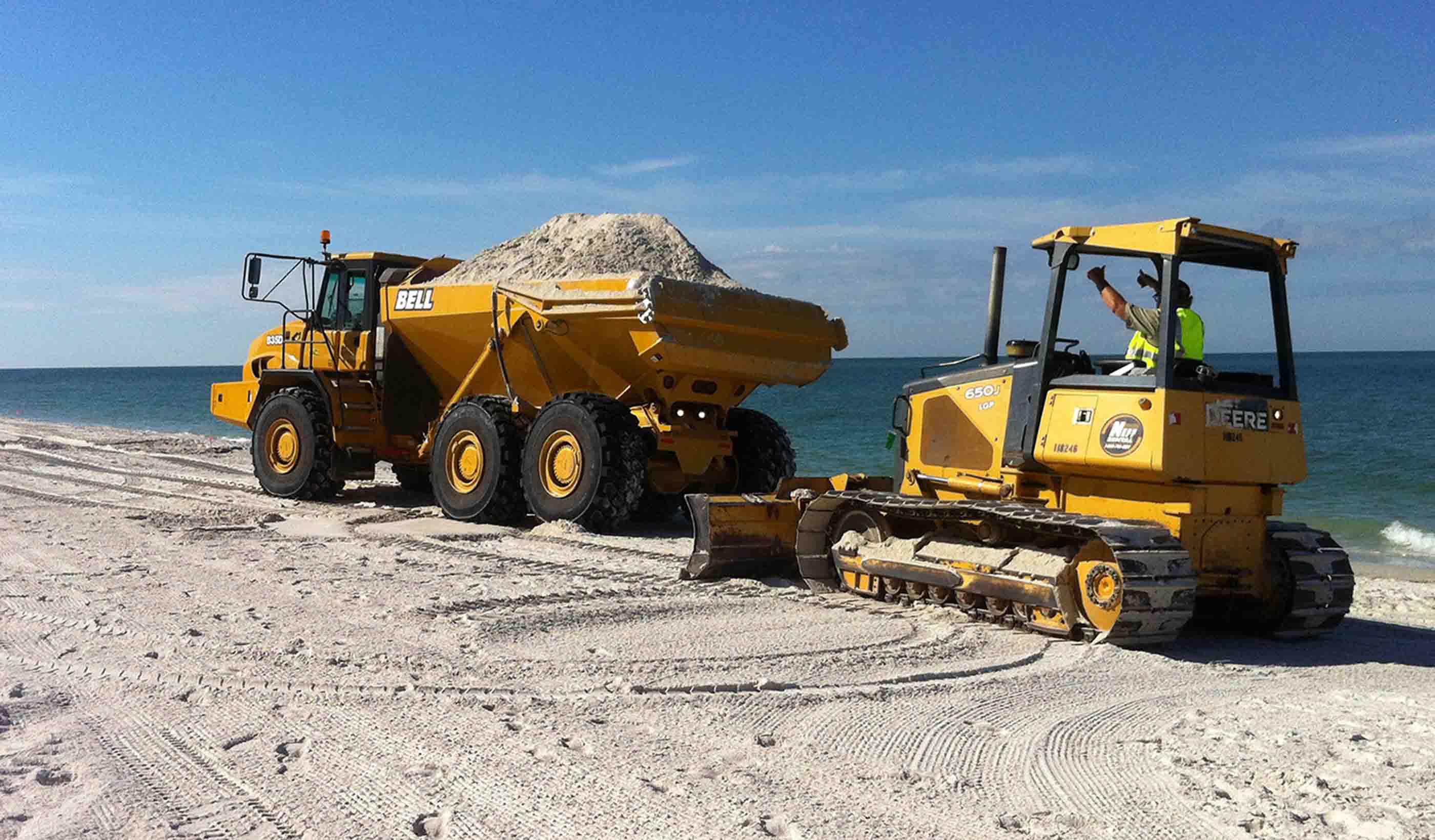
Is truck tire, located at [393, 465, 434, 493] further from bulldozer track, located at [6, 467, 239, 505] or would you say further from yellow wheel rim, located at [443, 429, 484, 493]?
yellow wheel rim, located at [443, 429, 484, 493]

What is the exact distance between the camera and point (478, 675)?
6.00 metres

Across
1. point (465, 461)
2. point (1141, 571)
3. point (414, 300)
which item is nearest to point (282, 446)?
point (414, 300)

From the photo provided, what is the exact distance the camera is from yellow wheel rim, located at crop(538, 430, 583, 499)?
11531 mm

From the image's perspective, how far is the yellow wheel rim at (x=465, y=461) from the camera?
490 inches

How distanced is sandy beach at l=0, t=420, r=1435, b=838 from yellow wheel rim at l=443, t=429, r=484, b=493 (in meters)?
2.92

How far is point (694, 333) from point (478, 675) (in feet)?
18.4

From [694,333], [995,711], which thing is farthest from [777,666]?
[694,333]

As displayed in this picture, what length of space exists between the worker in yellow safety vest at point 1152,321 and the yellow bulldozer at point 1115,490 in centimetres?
7

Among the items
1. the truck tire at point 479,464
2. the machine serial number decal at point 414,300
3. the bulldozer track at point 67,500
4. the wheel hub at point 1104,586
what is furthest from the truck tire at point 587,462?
the wheel hub at point 1104,586

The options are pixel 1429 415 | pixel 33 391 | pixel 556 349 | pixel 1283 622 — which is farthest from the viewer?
pixel 33 391

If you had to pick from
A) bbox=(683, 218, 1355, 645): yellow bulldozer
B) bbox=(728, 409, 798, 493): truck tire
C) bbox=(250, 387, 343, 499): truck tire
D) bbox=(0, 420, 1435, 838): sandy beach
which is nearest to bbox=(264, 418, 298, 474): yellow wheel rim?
bbox=(250, 387, 343, 499): truck tire

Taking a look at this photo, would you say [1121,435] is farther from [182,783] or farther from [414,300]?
[414,300]

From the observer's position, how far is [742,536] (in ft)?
30.2

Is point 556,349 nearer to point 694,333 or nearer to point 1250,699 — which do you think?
point 694,333
